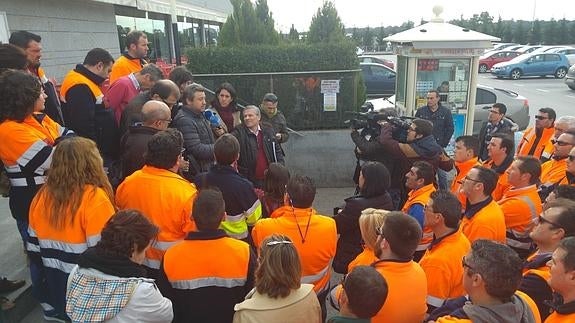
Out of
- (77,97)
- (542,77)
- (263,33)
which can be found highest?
(263,33)

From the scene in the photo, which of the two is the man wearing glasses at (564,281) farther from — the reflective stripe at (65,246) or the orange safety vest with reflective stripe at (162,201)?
the reflective stripe at (65,246)

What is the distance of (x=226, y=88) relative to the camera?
5621 mm

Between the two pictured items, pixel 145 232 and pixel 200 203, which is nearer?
pixel 145 232

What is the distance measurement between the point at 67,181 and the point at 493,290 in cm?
248

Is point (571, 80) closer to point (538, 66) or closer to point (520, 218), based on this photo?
point (538, 66)

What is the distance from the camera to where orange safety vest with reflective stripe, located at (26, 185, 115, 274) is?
2.83 metres

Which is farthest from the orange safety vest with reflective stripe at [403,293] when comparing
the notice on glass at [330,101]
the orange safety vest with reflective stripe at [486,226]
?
the notice on glass at [330,101]

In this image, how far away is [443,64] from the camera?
324 inches

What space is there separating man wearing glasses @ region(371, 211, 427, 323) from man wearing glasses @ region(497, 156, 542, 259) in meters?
1.62

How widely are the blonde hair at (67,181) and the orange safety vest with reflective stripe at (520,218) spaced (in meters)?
3.29

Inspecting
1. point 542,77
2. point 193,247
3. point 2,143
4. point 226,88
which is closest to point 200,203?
point 193,247

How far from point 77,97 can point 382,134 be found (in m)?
3.31

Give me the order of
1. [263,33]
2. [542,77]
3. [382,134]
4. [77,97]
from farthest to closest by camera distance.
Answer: [542,77] < [263,33] < [382,134] < [77,97]

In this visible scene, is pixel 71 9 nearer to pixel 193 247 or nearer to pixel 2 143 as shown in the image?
pixel 2 143
